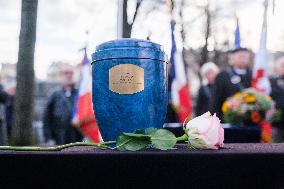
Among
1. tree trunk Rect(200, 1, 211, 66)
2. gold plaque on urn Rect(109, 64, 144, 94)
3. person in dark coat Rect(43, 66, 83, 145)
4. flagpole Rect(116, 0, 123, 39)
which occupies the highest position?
tree trunk Rect(200, 1, 211, 66)

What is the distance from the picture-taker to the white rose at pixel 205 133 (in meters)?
1.18

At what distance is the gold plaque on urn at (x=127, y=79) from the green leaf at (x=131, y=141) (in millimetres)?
190

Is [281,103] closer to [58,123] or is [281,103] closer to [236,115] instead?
[236,115]

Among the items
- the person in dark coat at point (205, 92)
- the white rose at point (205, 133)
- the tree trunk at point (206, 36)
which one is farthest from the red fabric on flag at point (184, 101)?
the tree trunk at point (206, 36)

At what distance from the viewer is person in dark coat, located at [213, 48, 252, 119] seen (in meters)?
5.01

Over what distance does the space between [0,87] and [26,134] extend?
0.97 metres

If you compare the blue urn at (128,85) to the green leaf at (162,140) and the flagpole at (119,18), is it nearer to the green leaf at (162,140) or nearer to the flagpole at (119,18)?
the green leaf at (162,140)

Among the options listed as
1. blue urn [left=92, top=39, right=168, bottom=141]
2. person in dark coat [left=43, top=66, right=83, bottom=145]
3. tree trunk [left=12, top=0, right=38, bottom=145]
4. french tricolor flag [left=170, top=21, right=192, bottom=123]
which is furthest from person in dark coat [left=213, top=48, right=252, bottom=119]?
blue urn [left=92, top=39, right=168, bottom=141]

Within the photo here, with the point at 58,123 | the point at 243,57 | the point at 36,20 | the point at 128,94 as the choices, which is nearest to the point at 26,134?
the point at 58,123

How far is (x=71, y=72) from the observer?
5730 millimetres

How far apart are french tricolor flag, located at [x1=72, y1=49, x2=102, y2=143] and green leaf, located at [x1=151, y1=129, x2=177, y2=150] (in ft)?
10.1

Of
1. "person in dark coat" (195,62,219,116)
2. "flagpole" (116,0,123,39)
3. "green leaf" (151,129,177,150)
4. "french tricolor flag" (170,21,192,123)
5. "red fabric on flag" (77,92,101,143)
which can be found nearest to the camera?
"green leaf" (151,129,177,150)
